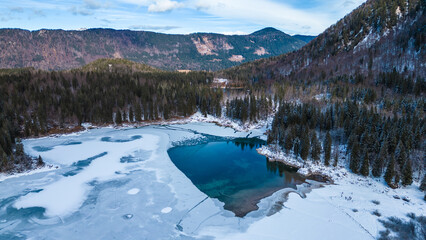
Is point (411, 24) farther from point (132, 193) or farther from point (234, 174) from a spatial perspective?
point (132, 193)

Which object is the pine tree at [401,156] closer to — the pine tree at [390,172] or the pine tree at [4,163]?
the pine tree at [390,172]

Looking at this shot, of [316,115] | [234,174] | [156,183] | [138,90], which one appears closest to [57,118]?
[138,90]

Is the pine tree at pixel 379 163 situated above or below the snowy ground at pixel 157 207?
above

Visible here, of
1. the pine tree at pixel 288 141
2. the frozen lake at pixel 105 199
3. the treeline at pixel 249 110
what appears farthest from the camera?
the treeline at pixel 249 110

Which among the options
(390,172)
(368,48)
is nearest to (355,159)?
(390,172)

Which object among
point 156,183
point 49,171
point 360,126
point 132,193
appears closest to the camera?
point 132,193

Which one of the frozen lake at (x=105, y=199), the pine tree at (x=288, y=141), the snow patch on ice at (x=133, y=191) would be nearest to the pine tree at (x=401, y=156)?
the pine tree at (x=288, y=141)
